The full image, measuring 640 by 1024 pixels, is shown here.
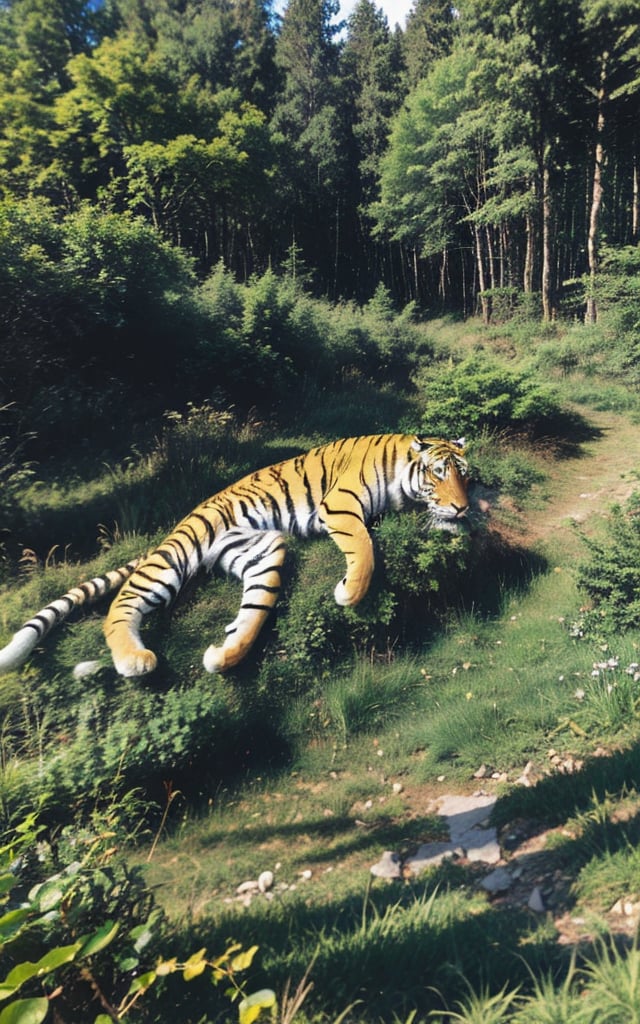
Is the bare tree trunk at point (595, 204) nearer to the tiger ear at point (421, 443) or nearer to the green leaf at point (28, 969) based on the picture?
the tiger ear at point (421, 443)

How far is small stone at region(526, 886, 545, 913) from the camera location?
8.11ft

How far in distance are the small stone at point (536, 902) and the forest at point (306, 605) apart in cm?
1

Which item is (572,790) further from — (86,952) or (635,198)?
(635,198)

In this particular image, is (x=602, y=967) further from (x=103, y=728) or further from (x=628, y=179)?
(x=628, y=179)

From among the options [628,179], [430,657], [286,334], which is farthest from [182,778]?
[628,179]

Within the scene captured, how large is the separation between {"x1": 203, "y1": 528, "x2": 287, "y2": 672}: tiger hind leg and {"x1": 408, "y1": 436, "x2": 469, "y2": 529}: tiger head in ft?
4.91

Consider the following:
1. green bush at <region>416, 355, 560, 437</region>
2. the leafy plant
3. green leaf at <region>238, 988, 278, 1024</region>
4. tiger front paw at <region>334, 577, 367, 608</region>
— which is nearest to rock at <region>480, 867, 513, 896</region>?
the leafy plant

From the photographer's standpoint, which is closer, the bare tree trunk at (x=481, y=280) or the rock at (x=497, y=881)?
the rock at (x=497, y=881)

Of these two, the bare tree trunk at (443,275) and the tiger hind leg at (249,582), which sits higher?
the bare tree trunk at (443,275)

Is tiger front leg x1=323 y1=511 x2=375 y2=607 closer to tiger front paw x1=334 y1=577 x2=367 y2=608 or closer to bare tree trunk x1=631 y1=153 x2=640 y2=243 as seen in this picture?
tiger front paw x1=334 y1=577 x2=367 y2=608

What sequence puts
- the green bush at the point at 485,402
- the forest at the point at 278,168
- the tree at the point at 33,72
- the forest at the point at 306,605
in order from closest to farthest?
the forest at the point at 306,605 → the forest at the point at 278,168 → the green bush at the point at 485,402 → the tree at the point at 33,72

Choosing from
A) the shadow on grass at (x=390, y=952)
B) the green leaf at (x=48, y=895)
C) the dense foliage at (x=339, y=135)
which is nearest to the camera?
the green leaf at (x=48, y=895)

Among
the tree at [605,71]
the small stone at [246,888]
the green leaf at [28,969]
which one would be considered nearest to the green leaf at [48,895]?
the green leaf at [28,969]

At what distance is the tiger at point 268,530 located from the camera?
180 inches
